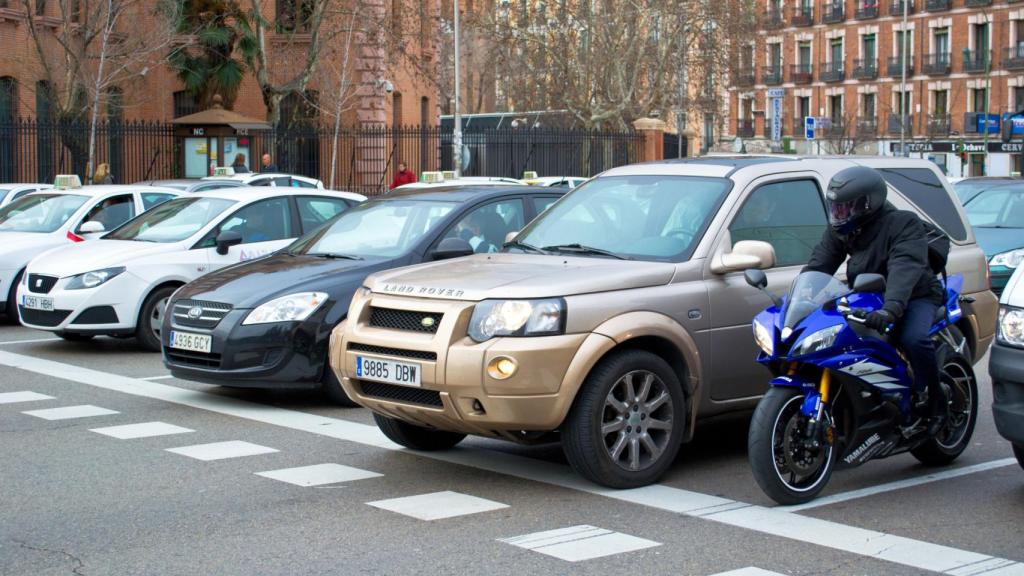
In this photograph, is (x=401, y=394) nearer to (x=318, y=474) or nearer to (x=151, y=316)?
(x=318, y=474)

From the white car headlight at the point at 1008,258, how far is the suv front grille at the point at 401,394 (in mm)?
11409

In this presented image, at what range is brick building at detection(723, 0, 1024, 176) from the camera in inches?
2689

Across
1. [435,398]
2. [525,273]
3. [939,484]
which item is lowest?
[939,484]

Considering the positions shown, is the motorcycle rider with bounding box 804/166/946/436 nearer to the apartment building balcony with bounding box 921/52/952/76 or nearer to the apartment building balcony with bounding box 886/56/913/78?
the apartment building balcony with bounding box 921/52/952/76

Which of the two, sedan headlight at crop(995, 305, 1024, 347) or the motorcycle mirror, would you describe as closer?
sedan headlight at crop(995, 305, 1024, 347)

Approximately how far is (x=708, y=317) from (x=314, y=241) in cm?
436

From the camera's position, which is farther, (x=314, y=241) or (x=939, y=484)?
(x=314, y=241)

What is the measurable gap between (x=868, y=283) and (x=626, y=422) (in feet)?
4.77

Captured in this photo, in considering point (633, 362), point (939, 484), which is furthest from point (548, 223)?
point (939, 484)

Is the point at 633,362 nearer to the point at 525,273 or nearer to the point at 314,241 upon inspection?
the point at 525,273

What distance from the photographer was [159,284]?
13172 millimetres

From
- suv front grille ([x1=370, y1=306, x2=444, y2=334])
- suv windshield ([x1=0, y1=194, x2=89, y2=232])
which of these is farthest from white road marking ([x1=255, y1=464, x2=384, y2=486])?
suv windshield ([x1=0, y1=194, x2=89, y2=232])

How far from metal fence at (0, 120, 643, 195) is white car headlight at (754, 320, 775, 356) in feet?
79.1

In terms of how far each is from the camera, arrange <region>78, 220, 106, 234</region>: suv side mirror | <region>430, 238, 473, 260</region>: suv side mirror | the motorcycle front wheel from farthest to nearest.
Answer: <region>78, 220, 106, 234</region>: suv side mirror
<region>430, 238, 473, 260</region>: suv side mirror
the motorcycle front wheel
